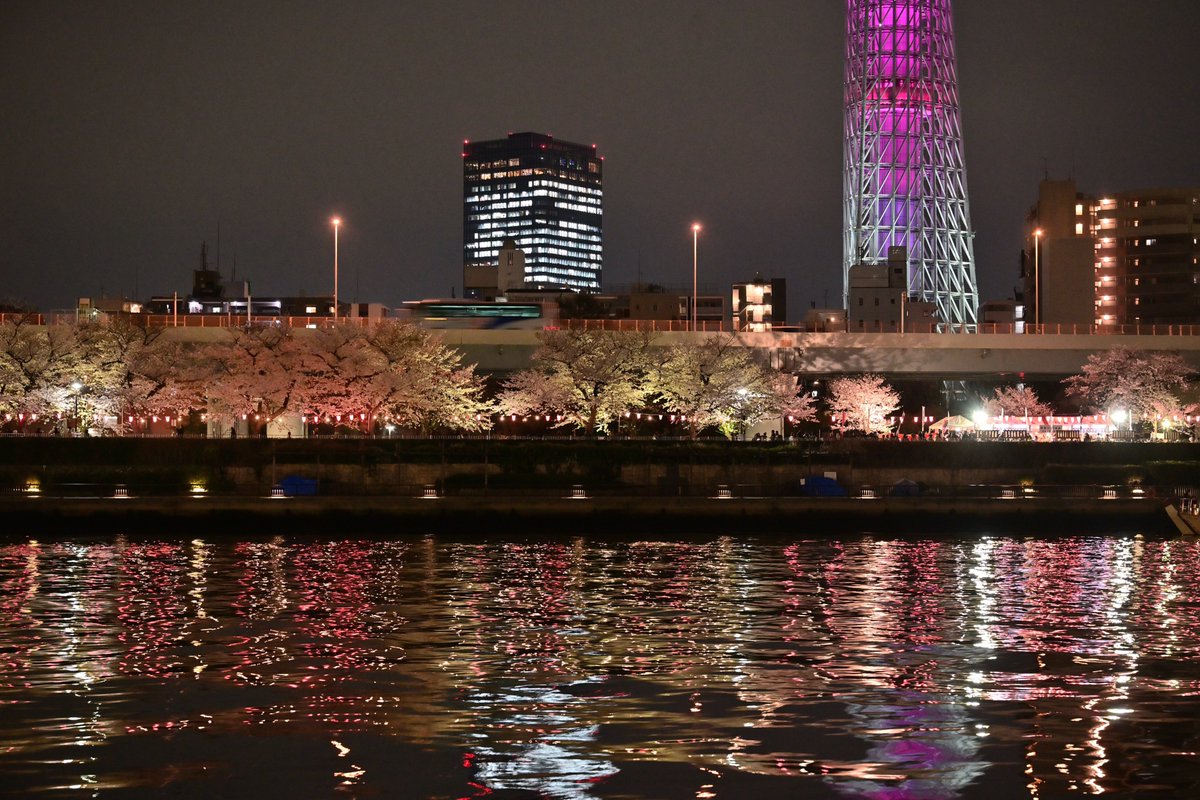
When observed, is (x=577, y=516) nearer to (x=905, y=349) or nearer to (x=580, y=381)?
(x=580, y=381)

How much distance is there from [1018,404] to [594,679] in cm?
10124

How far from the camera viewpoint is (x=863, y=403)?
110 meters

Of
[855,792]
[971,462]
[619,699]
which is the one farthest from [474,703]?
[971,462]

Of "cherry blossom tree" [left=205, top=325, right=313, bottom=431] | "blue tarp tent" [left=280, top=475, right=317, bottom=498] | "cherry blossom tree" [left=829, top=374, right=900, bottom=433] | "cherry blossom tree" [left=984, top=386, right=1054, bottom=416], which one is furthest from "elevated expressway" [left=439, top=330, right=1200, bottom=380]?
"blue tarp tent" [left=280, top=475, right=317, bottom=498]

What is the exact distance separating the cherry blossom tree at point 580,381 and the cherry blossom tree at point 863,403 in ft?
78.9

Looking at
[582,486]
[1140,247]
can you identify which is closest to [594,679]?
[582,486]

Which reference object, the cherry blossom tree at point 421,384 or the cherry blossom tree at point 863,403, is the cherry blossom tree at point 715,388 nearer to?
the cherry blossom tree at point 421,384

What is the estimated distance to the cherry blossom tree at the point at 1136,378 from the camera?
9638cm

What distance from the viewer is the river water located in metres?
20.7

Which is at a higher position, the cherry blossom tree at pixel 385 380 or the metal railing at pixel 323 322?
the metal railing at pixel 323 322

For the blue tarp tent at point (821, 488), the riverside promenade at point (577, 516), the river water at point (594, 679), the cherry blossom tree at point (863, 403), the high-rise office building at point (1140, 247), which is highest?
the high-rise office building at point (1140, 247)

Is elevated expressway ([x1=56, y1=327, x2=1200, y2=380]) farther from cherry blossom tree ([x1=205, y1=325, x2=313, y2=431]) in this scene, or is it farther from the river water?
the river water

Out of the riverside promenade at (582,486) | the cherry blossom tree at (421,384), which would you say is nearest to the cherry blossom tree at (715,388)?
the riverside promenade at (582,486)

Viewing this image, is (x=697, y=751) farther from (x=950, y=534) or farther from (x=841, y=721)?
(x=950, y=534)
